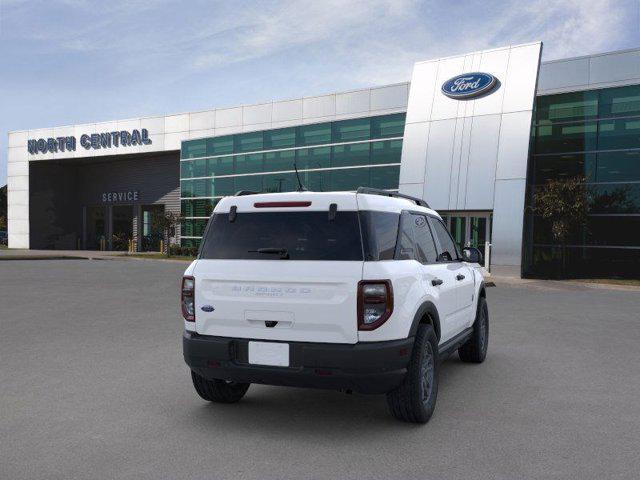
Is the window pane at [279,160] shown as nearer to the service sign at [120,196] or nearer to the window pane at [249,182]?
the window pane at [249,182]

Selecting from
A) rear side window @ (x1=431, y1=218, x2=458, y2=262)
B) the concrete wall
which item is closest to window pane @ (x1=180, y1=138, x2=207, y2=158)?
the concrete wall

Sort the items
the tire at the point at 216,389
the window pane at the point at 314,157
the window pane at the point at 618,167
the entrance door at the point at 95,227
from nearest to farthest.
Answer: the tire at the point at 216,389, the window pane at the point at 618,167, the window pane at the point at 314,157, the entrance door at the point at 95,227

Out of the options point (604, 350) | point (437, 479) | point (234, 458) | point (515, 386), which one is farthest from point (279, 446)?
point (604, 350)

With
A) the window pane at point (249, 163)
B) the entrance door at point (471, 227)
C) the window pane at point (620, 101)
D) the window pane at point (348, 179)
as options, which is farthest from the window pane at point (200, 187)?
the window pane at point (620, 101)

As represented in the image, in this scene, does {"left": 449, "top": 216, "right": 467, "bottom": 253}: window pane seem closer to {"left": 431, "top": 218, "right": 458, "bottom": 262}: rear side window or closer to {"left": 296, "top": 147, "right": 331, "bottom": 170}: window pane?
{"left": 296, "top": 147, "right": 331, "bottom": 170}: window pane

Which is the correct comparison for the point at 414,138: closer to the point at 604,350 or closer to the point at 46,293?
the point at 46,293

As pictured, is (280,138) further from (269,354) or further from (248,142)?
(269,354)

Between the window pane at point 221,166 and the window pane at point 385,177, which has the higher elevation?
the window pane at point 221,166

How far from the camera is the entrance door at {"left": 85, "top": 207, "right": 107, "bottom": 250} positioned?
4681 cm

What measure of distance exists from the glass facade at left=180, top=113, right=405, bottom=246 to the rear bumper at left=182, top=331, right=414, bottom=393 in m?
23.3

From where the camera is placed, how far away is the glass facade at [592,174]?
2208 centimetres

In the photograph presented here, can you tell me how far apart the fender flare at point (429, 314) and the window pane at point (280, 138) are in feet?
88.6

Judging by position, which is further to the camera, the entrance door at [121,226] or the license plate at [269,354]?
the entrance door at [121,226]

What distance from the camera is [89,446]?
4289 mm
